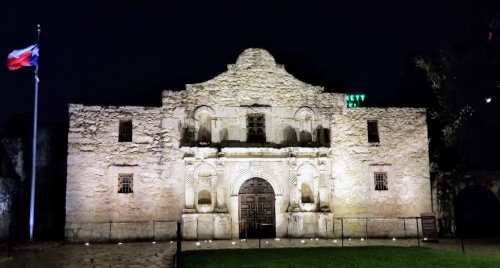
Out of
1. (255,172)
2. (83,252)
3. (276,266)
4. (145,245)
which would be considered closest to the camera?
(276,266)

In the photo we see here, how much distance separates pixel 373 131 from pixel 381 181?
236 cm

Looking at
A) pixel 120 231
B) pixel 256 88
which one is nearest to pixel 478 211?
pixel 256 88

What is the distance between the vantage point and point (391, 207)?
22234 mm

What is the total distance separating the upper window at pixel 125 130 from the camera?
70.7 ft

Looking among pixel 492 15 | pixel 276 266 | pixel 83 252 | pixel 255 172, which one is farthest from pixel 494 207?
pixel 83 252

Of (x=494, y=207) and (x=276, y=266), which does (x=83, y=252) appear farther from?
(x=494, y=207)

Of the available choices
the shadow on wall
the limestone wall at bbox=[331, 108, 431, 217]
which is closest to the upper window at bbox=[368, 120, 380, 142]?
the limestone wall at bbox=[331, 108, 431, 217]

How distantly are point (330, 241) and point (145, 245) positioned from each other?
7.50 m

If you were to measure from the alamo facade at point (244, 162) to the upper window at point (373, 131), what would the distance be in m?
0.05

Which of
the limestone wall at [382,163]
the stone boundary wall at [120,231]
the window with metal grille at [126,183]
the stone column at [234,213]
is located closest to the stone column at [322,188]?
the limestone wall at [382,163]

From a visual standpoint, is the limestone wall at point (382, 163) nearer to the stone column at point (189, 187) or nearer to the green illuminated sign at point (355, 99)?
the stone column at point (189, 187)

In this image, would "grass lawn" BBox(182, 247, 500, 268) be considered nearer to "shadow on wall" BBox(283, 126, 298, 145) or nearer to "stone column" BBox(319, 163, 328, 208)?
"stone column" BBox(319, 163, 328, 208)

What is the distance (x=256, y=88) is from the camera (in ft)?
73.3

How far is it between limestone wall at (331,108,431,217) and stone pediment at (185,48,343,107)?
5.85 ft
